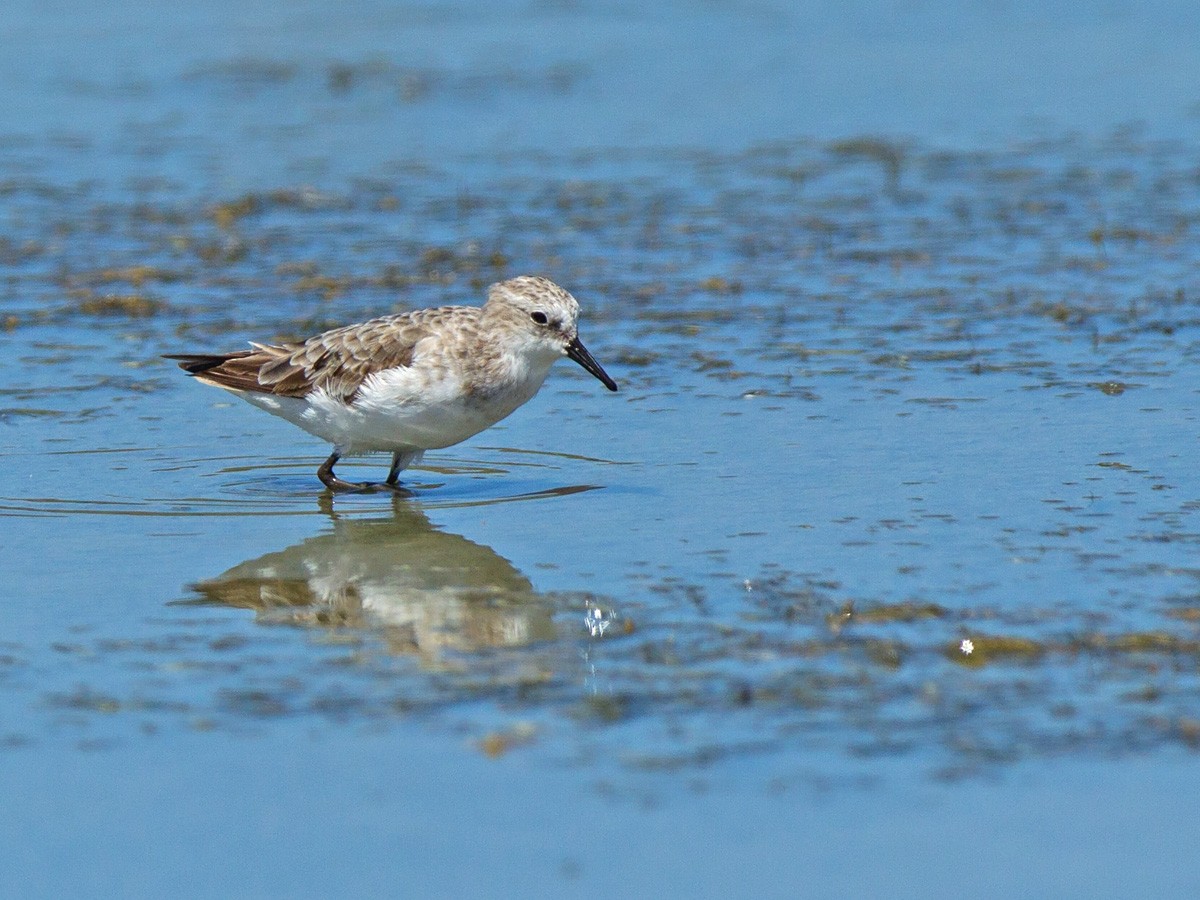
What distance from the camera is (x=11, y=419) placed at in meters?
11.6

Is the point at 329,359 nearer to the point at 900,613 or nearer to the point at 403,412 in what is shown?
the point at 403,412

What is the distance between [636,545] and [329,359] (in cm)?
240

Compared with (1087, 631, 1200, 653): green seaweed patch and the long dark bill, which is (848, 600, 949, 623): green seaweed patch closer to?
(1087, 631, 1200, 653): green seaweed patch

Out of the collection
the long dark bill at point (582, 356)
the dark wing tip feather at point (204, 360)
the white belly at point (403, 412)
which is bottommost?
the white belly at point (403, 412)

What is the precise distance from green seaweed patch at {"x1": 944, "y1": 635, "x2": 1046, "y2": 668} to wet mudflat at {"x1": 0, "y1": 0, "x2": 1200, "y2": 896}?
33 millimetres

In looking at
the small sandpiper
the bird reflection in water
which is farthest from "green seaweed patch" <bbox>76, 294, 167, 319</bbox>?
the bird reflection in water

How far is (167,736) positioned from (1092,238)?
1109 centimetres

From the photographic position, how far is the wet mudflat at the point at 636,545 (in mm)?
5934

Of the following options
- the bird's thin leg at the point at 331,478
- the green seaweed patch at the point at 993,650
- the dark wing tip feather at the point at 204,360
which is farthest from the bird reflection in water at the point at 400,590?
the dark wing tip feather at the point at 204,360

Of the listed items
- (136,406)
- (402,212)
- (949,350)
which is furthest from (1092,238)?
(136,406)

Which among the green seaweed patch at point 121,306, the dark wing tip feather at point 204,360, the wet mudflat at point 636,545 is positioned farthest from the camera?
the green seaweed patch at point 121,306

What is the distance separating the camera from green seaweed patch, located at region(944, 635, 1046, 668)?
278 inches

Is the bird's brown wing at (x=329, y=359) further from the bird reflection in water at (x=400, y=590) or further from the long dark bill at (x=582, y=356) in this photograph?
the bird reflection in water at (x=400, y=590)

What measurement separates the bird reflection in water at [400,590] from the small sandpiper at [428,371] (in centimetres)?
70
